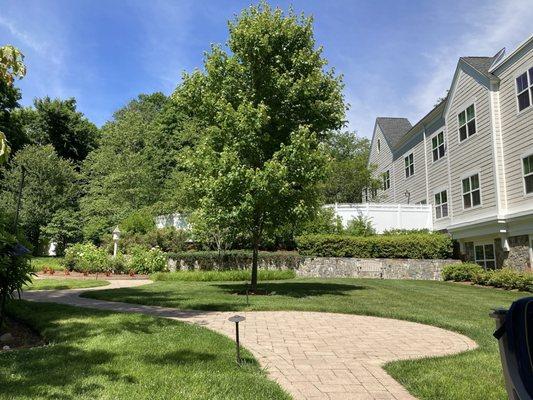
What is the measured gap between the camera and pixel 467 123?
2134 centimetres

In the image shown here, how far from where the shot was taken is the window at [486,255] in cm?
1989

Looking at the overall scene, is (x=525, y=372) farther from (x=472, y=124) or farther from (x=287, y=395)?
(x=472, y=124)

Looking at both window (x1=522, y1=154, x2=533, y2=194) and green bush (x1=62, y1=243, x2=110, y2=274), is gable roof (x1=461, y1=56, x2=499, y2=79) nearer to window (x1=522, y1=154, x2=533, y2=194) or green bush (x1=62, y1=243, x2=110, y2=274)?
window (x1=522, y1=154, x2=533, y2=194)

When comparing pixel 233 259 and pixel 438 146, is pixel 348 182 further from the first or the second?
pixel 233 259

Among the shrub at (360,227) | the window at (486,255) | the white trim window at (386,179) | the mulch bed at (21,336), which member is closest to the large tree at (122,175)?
the shrub at (360,227)

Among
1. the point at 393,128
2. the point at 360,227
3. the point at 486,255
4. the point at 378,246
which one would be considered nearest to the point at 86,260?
the point at 360,227

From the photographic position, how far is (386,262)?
2214 centimetres

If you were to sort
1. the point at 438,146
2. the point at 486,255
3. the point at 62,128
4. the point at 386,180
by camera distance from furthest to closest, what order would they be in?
1. the point at 62,128
2. the point at 386,180
3. the point at 438,146
4. the point at 486,255

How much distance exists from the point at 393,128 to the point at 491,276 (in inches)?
720

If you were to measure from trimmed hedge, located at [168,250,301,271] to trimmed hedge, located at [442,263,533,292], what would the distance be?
23.0 ft

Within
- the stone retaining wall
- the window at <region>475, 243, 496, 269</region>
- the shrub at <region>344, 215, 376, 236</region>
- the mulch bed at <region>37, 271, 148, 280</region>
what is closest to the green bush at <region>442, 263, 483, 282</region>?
the window at <region>475, 243, 496, 269</region>


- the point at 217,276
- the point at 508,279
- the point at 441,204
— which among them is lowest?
the point at 508,279

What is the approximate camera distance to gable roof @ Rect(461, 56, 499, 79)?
1977 cm

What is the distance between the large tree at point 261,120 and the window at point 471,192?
9432 mm
